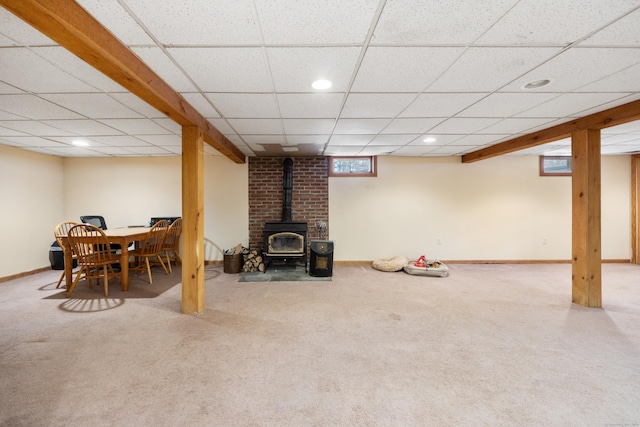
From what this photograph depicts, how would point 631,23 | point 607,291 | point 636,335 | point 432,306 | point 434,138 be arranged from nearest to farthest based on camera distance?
point 631,23 < point 636,335 < point 432,306 < point 607,291 < point 434,138

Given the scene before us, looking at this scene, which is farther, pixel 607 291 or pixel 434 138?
pixel 434 138

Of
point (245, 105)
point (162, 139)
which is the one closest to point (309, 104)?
point (245, 105)

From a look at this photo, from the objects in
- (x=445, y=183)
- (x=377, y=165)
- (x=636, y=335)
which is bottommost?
(x=636, y=335)

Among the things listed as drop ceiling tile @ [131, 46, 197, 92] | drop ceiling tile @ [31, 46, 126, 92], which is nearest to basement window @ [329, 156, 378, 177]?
drop ceiling tile @ [131, 46, 197, 92]

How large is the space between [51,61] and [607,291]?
254 inches

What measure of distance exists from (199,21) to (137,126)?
8.34 ft

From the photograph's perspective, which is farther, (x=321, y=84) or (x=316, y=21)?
(x=321, y=84)

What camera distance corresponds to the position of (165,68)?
6.42ft

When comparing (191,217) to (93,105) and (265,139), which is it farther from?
(265,139)

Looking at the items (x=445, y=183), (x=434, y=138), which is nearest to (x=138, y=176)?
(x=434, y=138)

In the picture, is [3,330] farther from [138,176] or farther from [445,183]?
[445,183]

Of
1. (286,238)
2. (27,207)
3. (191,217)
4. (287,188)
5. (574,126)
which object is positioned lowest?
(286,238)

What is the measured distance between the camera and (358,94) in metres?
2.43

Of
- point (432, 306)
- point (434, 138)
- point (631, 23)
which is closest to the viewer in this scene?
point (631, 23)
